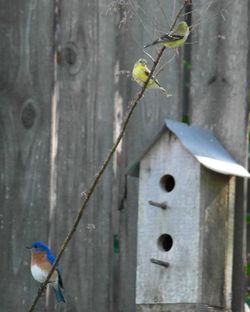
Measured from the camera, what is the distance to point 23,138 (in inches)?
222

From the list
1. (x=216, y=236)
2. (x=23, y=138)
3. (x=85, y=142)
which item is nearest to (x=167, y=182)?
(x=216, y=236)

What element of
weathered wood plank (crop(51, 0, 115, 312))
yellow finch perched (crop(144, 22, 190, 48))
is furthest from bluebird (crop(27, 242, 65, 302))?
yellow finch perched (crop(144, 22, 190, 48))

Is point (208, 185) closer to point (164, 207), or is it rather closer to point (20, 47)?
point (164, 207)

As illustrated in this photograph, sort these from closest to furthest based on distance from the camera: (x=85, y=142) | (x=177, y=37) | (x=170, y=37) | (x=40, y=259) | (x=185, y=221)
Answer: (x=170, y=37), (x=177, y=37), (x=185, y=221), (x=40, y=259), (x=85, y=142)

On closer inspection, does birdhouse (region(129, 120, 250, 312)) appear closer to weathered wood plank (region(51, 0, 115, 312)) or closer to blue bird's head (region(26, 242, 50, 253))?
weathered wood plank (region(51, 0, 115, 312))

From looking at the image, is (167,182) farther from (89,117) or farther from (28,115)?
(28,115)

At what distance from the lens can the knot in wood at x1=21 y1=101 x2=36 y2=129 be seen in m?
5.61

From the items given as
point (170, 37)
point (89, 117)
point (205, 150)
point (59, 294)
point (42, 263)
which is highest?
point (89, 117)

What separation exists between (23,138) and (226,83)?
3.56 ft

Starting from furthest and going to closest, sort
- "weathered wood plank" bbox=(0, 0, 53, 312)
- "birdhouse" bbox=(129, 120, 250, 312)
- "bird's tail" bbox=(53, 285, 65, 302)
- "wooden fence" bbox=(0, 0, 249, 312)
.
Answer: "weathered wood plank" bbox=(0, 0, 53, 312), "wooden fence" bbox=(0, 0, 249, 312), "bird's tail" bbox=(53, 285, 65, 302), "birdhouse" bbox=(129, 120, 250, 312)

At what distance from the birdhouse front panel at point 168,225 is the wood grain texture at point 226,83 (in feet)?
0.94

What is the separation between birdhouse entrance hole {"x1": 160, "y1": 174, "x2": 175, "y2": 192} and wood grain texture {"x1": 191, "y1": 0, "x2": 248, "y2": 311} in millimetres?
306

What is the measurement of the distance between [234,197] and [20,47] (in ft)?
4.57

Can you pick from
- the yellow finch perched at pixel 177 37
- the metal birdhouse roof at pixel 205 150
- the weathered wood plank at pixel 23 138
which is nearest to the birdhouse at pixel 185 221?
the metal birdhouse roof at pixel 205 150
